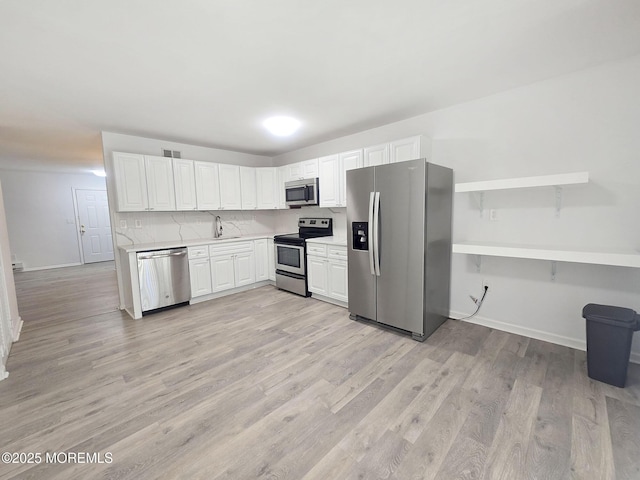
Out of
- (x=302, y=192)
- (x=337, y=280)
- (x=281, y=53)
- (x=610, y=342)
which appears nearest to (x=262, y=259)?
(x=302, y=192)

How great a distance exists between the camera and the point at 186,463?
4.99 feet

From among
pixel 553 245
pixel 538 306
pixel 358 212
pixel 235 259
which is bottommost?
pixel 538 306

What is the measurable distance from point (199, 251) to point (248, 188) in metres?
1.51

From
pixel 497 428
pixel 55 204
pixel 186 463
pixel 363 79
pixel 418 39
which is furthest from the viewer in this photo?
pixel 55 204

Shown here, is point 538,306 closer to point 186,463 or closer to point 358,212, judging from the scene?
point 358,212

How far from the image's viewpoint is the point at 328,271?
157 inches

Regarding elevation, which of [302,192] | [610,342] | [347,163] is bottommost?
[610,342]

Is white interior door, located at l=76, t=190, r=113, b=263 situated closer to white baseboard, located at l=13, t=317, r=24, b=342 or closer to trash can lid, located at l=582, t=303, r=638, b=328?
white baseboard, located at l=13, t=317, r=24, b=342

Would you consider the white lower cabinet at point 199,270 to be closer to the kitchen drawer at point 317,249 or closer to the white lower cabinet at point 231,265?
the white lower cabinet at point 231,265

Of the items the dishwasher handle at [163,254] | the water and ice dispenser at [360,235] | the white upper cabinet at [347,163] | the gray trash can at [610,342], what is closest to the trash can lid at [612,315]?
the gray trash can at [610,342]

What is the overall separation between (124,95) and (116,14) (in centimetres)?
129

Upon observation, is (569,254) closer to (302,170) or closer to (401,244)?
(401,244)

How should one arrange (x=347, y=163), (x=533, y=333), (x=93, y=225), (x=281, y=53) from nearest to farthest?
(x=281, y=53), (x=533, y=333), (x=347, y=163), (x=93, y=225)

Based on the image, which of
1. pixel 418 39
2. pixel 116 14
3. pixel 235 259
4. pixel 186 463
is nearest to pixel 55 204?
pixel 235 259
